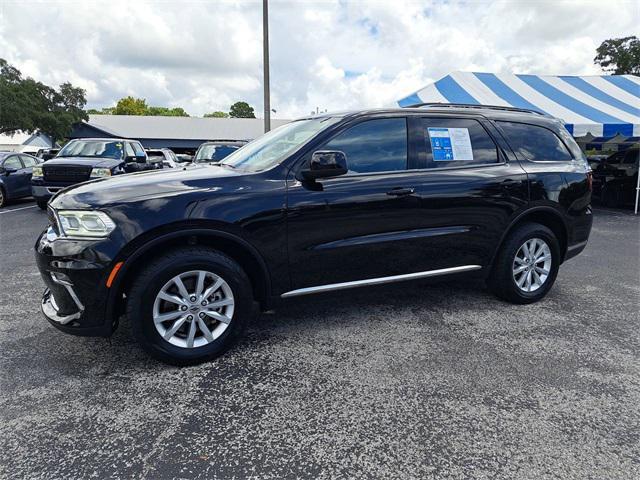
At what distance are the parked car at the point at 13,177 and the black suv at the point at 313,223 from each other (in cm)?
989

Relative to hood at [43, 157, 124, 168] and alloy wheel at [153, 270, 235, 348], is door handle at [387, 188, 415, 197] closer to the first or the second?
alloy wheel at [153, 270, 235, 348]

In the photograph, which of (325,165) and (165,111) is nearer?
(325,165)

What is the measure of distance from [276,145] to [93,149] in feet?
26.6

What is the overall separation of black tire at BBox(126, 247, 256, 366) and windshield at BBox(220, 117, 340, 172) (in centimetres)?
80

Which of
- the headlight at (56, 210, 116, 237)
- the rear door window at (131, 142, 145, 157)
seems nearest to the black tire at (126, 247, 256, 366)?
the headlight at (56, 210, 116, 237)

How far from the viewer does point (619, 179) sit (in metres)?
12.3

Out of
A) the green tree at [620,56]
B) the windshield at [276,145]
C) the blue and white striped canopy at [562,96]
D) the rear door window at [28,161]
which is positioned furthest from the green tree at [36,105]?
the green tree at [620,56]

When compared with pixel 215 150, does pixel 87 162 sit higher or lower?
lower

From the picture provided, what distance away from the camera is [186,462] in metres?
2.13

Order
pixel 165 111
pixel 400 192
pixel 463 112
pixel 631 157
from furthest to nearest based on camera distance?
Result: pixel 165 111 → pixel 631 157 → pixel 463 112 → pixel 400 192

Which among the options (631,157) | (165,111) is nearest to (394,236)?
(631,157)

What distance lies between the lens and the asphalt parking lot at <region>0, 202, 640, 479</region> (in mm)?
2143

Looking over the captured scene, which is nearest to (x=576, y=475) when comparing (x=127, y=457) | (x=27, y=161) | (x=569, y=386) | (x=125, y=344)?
(x=569, y=386)

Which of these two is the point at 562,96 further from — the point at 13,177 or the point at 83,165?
the point at 13,177
